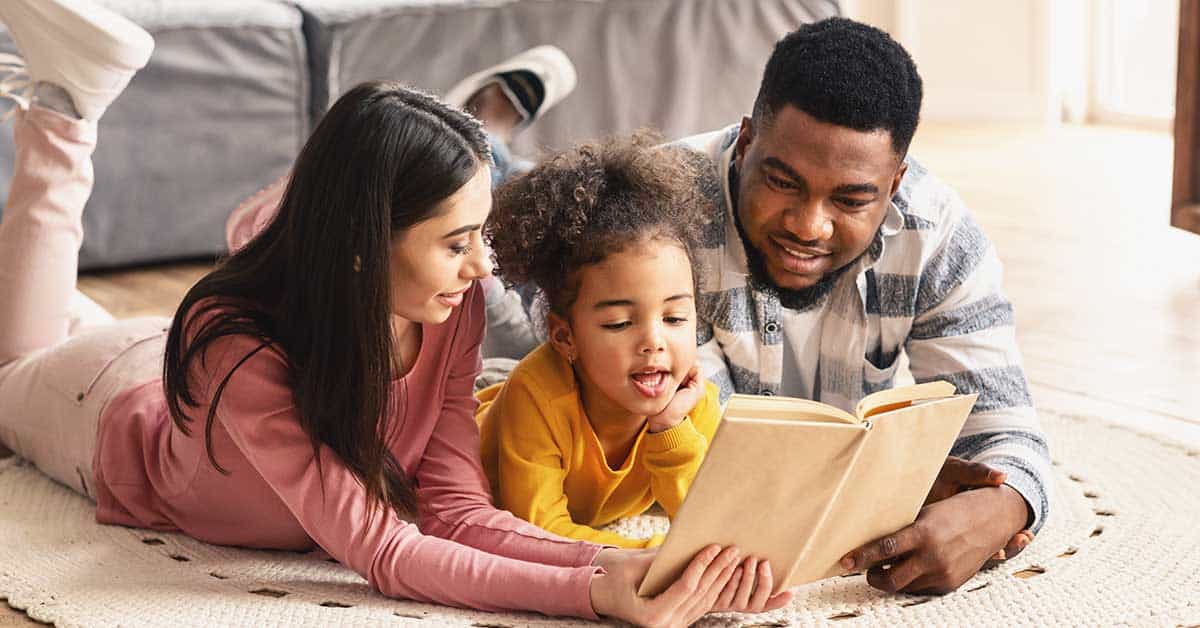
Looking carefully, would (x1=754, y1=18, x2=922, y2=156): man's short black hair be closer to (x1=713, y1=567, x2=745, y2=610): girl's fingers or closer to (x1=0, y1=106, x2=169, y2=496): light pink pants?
(x1=713, y1=567, x2=745, y2=610): girl's fingers

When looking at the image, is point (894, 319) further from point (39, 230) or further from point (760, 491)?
point (39, 230)

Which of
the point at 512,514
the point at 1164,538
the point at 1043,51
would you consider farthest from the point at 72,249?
the point at 1043,51

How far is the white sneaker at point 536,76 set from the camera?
2283mm

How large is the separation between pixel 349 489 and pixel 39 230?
703mm

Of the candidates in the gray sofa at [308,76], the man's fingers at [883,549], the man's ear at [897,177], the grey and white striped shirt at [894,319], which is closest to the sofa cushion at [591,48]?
the gray sofa at [308,76]

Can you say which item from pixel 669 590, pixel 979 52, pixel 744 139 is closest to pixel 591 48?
pixel 744 139

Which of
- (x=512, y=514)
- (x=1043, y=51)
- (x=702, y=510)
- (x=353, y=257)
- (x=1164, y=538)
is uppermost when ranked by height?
(x=353, y=257)

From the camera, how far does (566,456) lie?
1.32 meters

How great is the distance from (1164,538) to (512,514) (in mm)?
610

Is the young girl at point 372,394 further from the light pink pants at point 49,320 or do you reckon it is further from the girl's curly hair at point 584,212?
the light pink pants at point 49,320

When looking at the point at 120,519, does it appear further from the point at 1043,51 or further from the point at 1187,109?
the point at 1043,51

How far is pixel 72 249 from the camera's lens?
1700 mm

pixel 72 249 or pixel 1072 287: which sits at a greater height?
pixel 72 249

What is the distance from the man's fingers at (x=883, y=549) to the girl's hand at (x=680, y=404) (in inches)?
8.3
